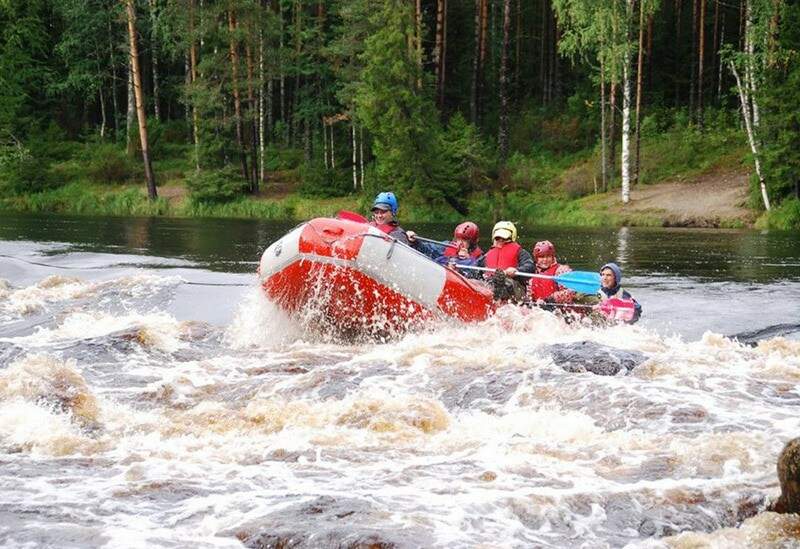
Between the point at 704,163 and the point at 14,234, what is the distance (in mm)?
18919

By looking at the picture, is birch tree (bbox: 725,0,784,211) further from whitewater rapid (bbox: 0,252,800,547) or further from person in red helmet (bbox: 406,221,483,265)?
whitewater rapid (bbox: 0,252,800,547)

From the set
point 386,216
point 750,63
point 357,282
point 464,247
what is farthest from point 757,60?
point 357,282

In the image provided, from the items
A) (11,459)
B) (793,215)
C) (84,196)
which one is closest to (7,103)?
(84,196)

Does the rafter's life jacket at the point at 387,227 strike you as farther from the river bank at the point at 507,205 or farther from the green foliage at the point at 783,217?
the river bank at the point at 507,205

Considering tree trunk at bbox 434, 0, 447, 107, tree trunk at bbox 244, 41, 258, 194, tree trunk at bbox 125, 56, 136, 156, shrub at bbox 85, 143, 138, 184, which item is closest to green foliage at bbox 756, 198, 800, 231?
tree trunk at bbox 434, 0, 447, 107

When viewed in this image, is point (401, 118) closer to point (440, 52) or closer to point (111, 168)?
point (440, 52)

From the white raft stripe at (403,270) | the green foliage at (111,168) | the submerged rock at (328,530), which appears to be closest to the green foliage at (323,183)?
the green foliage at (111,168)

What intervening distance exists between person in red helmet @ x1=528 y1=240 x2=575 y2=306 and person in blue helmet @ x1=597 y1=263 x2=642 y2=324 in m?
0.51

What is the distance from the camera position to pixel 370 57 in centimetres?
2708

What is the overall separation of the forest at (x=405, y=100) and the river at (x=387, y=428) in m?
15.0

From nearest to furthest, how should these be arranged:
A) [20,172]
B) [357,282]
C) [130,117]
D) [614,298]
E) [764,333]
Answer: [357,282] → [764,333] → [614,298] → [20,172] → [130,117]

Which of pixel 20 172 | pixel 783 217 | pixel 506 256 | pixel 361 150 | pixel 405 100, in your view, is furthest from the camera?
pixel 20 172

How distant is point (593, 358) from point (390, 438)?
2476 millimetres

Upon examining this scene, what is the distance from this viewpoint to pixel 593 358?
780cm
